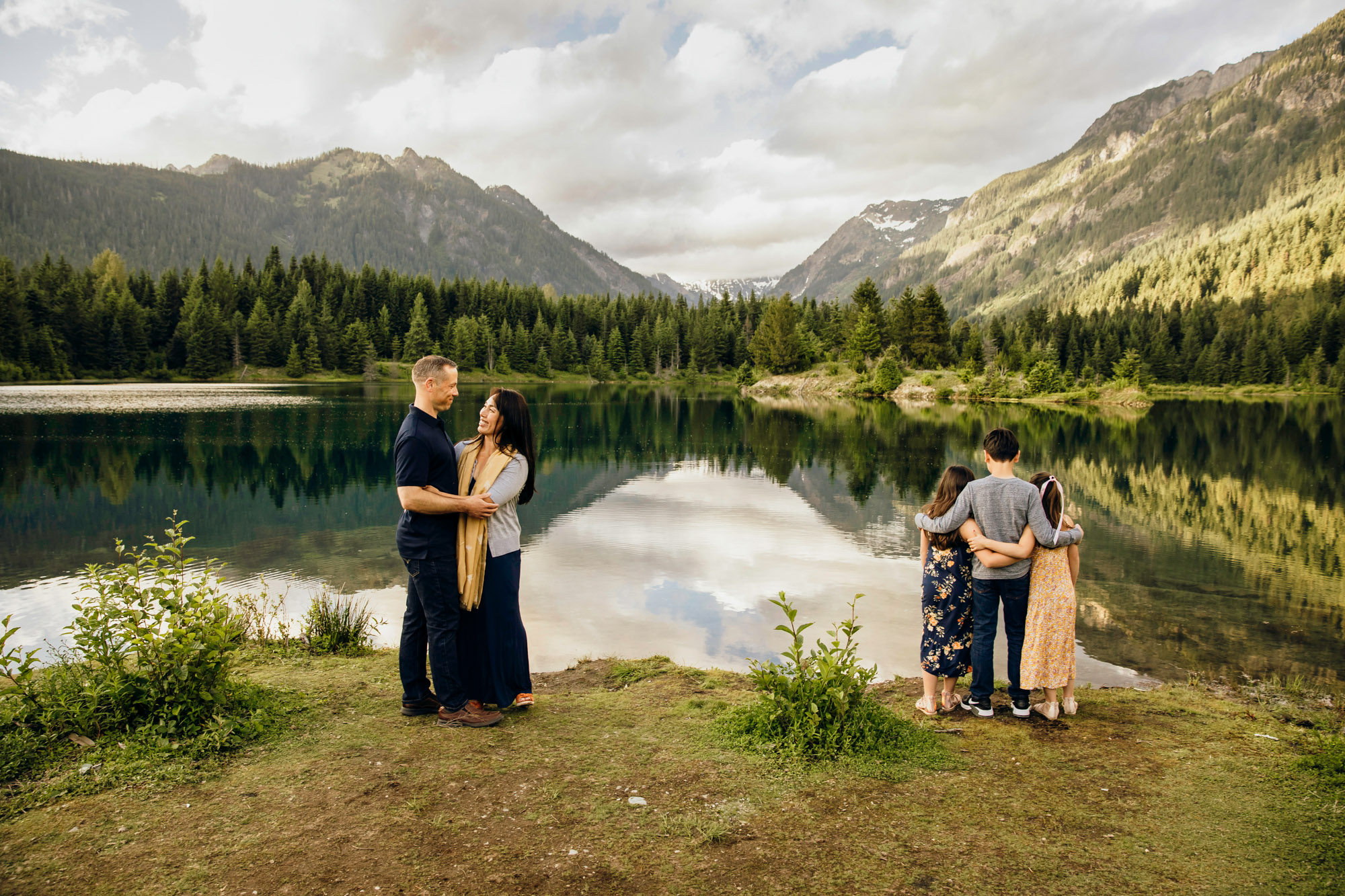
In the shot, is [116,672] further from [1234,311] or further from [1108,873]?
[1234,311]

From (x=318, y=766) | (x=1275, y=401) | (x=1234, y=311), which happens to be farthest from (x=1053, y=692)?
(x=1234, y=311)

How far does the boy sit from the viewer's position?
658 cm

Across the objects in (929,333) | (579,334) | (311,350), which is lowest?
(311,350)

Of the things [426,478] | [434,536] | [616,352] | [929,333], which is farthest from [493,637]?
[616,352]

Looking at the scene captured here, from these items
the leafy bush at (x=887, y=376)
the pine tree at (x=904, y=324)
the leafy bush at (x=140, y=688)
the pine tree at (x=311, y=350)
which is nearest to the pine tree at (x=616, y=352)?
the pine tree at (x=311, y=350)

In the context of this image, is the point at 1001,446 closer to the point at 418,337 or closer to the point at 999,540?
the point at 999,540

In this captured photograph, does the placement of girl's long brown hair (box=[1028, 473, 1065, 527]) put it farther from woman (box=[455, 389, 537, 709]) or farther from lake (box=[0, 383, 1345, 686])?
woman (box=[455, 389, 537, 709])

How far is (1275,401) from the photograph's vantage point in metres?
91.4

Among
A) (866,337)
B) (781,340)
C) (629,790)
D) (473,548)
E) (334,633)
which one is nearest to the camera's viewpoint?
(629,790)

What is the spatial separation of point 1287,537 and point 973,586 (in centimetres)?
1789

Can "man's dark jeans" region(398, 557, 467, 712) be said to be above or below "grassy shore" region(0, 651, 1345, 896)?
above

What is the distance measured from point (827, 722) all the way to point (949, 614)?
1925 millimetres

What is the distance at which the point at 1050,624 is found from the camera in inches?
259

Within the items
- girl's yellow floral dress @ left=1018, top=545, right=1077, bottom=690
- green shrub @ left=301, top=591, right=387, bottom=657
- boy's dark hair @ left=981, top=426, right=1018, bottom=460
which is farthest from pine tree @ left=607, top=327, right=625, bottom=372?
girl's yellow floral dress @ left=1018, top=545, right=1077, bottom=690
